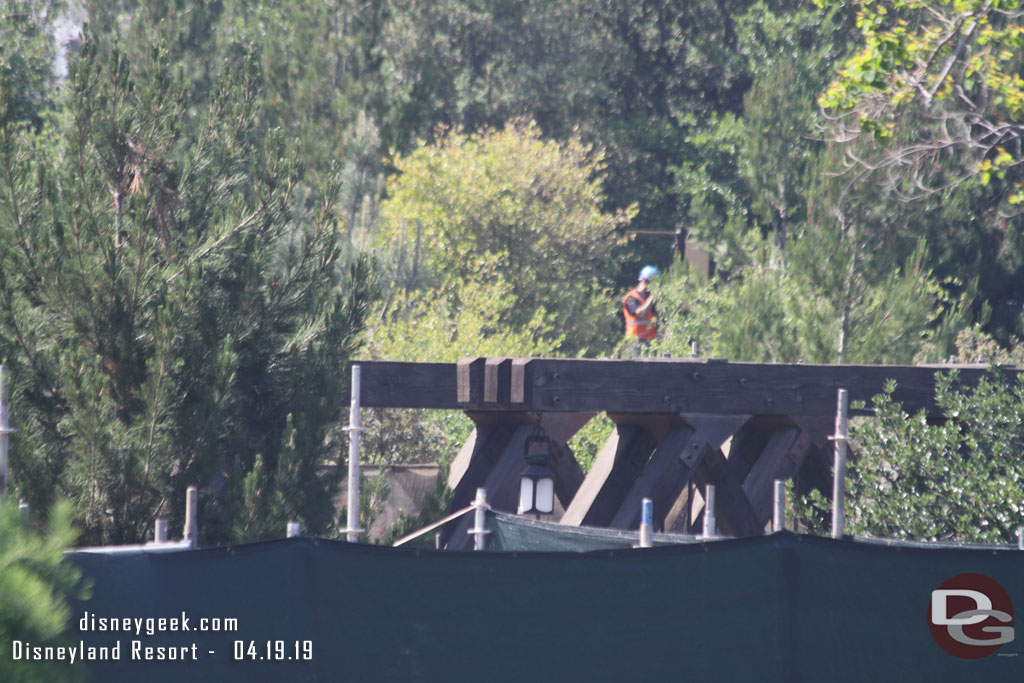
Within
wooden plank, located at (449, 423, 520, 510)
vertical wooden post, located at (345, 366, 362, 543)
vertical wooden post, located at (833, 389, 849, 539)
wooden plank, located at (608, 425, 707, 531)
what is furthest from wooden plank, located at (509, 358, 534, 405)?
vertical wooden post, located at (833, 389, 849, 539)

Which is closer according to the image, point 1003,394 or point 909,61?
point 1003,394

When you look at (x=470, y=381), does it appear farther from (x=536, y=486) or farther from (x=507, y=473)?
(x=536, y=486)

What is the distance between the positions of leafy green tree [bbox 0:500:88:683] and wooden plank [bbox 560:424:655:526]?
A: 5791mm

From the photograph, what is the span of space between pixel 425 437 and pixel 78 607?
1019 centimetres

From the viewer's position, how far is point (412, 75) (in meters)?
38.3

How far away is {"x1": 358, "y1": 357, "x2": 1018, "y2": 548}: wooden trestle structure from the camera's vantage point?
9656 millimetres

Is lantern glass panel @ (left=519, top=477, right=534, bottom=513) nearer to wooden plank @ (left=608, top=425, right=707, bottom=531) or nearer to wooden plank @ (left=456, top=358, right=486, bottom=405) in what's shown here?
wooden plank @ (left=456, top=358, right=486, bottom=405)

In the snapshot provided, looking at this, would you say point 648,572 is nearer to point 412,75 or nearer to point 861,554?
point 861,554

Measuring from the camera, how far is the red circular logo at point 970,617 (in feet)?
21.5

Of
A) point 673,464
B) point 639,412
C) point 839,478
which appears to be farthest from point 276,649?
point 673,464

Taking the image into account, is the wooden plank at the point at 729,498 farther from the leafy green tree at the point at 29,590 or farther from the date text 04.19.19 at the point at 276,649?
the leafy green tree at the point at 29,590

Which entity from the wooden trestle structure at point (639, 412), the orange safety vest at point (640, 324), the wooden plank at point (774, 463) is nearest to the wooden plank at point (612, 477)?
the wooden trestle structure at point (639, 412)

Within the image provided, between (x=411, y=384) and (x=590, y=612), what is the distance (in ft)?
12.5

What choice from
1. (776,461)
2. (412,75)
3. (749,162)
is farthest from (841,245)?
(412,75)
